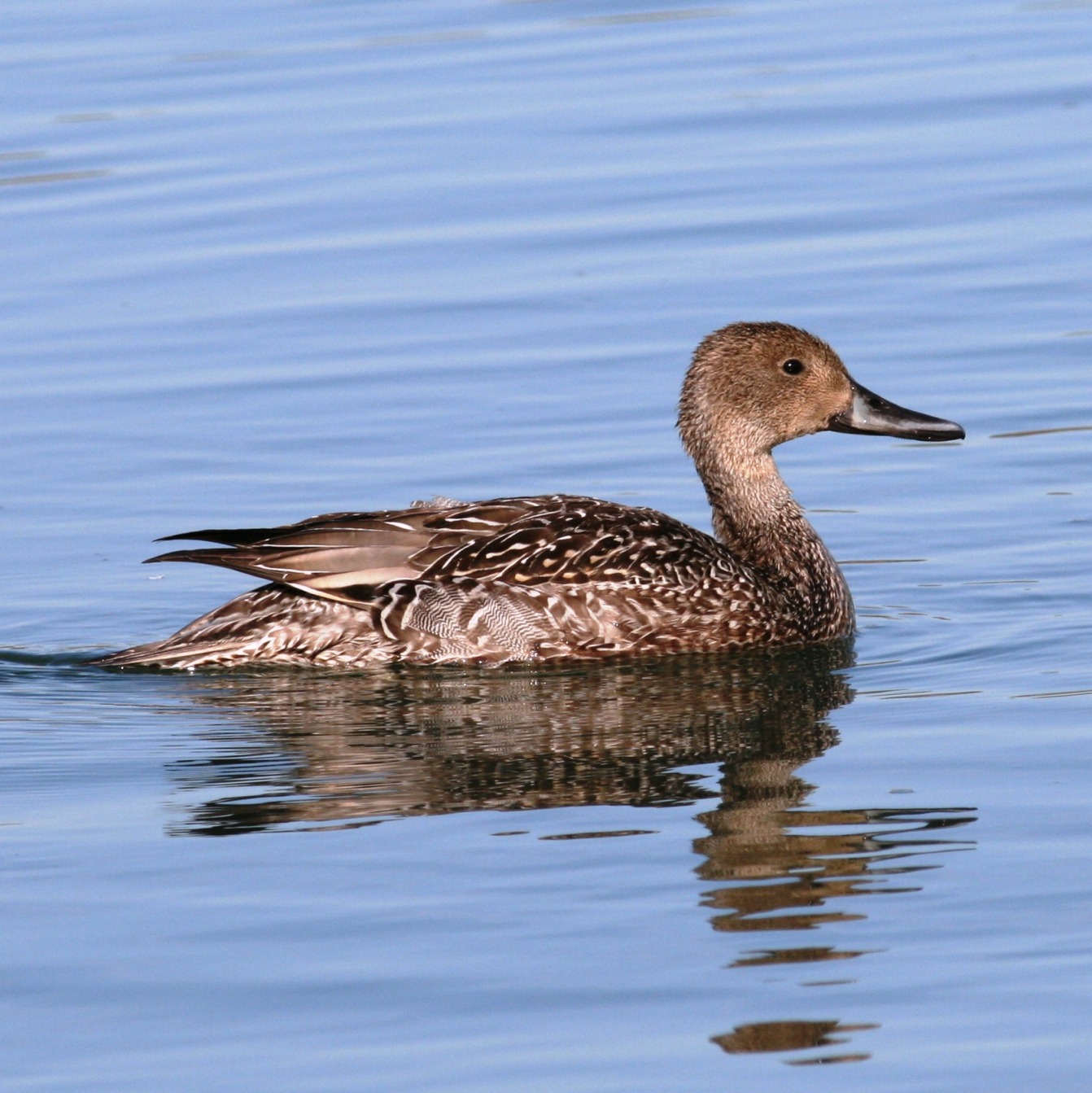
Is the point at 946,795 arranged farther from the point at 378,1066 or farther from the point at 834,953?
the point at 378,1066

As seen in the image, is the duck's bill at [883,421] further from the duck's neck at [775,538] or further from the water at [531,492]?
the water at [531,492]

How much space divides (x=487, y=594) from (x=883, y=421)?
2023 millimetres

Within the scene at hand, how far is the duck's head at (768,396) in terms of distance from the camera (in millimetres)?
10328

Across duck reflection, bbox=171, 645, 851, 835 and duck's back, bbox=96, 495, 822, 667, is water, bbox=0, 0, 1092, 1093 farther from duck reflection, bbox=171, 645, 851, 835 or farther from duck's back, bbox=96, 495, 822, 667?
duck's back, bbox=96, 495, 822, 667

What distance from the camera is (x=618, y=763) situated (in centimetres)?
794

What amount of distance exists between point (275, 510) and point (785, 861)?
15.6 feet

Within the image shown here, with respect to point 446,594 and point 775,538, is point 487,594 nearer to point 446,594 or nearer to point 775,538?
point 446,594

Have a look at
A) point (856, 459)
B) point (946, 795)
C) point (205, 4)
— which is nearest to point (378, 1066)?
point (946, 795)

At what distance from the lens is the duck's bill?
1030 centimetres

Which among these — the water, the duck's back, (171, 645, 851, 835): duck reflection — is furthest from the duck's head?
(171, 645, 851, 835): duck reflection

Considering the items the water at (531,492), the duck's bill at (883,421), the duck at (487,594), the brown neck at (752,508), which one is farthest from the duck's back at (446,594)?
the duck's bill at (883,421)

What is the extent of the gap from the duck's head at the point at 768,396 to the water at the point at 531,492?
2.08 feet

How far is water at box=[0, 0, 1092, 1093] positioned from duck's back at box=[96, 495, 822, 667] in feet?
0.53

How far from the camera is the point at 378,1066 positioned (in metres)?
5.62
